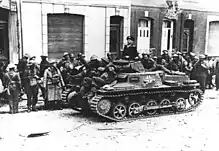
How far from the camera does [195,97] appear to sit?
40.1 feet

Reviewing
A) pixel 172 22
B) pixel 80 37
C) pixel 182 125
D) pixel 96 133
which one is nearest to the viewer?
pixel 96 133

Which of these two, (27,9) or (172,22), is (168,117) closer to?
(27,9)

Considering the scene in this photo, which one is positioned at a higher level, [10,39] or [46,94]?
[10,39]

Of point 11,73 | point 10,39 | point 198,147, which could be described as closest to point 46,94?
point 11,73

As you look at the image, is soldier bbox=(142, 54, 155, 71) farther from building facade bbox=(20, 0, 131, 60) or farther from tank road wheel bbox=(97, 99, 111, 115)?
building facade bbox=(20, 0, 131, 60)

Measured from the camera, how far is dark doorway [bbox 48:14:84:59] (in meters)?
15.5

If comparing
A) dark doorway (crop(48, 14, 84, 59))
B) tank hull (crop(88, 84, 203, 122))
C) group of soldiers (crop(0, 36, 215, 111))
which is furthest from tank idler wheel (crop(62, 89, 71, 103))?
dark doorway (crop(48, 14, 84, 59))

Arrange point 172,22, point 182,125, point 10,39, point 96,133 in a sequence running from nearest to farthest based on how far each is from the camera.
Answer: point 96,133 → point 182,125 → point 10,39 → point 172,22

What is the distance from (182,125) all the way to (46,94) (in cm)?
463

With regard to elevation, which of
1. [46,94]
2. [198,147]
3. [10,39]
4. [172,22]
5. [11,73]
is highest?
[172,22]

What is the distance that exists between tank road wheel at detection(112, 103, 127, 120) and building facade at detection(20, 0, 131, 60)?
599cm

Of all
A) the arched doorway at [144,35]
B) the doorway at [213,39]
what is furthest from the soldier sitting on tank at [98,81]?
the doorway at [213,39]

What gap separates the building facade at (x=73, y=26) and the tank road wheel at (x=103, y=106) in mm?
5984

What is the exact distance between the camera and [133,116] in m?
10.7
